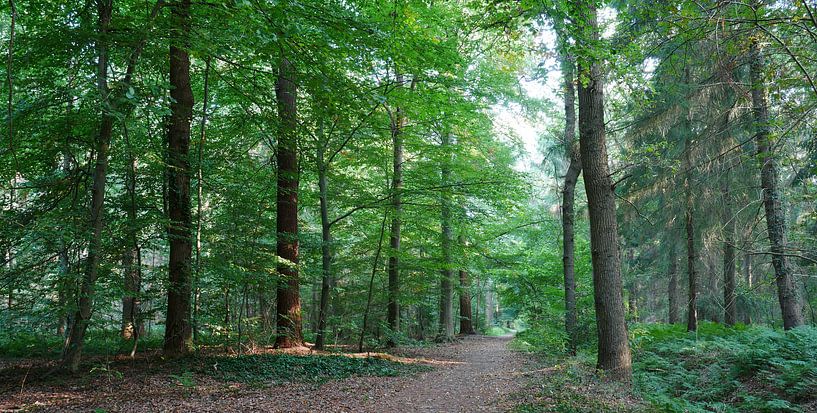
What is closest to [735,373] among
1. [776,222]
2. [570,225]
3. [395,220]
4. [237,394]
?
[776,222]

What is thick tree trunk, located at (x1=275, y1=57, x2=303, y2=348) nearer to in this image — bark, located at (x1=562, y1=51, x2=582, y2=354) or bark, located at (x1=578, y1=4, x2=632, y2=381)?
bark, located at (x1=578, y1=4, x2=632, y2=381)

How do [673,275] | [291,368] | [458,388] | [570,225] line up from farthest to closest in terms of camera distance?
1. [673,275]
2. [570,225]
3. [291,368]
4. [458,388]

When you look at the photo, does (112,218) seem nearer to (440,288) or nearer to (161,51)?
(161,51)

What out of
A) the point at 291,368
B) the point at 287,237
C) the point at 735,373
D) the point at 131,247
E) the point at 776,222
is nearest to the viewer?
the point at 131,247

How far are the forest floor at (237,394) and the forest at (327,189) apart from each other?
6cm

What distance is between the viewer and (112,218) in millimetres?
7320

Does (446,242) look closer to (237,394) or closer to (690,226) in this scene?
(690,226)

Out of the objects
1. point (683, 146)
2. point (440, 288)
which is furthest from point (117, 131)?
point (683, 146)

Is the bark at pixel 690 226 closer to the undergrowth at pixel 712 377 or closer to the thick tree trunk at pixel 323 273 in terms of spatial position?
the undergrowth at pixel 712 377

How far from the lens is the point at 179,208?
8.19m

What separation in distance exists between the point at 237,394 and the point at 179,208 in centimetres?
341

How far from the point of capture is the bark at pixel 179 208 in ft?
26.1

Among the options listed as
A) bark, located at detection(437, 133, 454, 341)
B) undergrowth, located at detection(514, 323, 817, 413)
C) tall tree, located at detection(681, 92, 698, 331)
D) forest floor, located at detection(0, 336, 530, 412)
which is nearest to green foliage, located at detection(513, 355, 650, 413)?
undergrowth, located at detection(514, 323, 817, 413)

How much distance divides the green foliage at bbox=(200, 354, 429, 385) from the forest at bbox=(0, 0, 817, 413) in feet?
0.18
